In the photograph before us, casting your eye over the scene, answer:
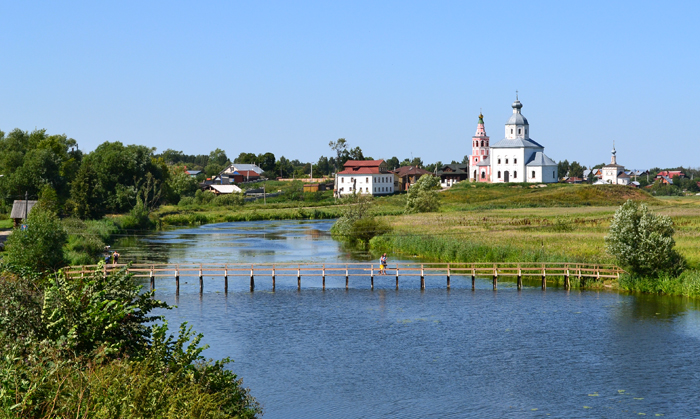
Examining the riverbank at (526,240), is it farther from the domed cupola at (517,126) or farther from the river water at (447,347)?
the domed cupola at (517,126)

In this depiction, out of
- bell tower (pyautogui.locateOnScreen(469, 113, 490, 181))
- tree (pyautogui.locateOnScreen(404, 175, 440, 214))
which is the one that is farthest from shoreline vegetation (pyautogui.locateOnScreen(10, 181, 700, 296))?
bell tower (pyautogui.locateOnScreen(469, 113, 490, 181))

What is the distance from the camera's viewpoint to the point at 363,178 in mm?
173250

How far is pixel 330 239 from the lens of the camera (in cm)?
8562

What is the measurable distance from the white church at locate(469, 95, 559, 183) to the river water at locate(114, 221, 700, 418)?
367 feet

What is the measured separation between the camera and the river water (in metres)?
26.9

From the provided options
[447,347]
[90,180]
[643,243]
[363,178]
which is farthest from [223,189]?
[447,347]

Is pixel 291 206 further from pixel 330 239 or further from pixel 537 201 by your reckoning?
pixel 330 239

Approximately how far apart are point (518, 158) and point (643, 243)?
120 metres

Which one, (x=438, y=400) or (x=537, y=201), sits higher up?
(x=537, y=201)

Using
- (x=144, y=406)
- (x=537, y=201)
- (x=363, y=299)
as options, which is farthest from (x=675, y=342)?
(x=537, y=201)

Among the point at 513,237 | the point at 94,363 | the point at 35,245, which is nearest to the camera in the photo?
the point at 94,363

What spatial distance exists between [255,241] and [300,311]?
3972cm

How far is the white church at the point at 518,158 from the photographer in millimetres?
163125

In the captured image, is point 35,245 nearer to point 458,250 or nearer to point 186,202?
point 458,250
